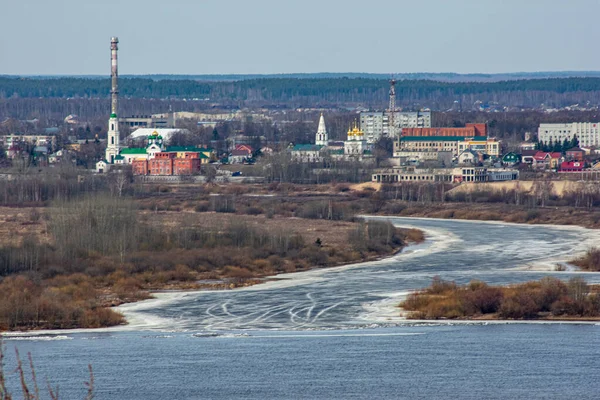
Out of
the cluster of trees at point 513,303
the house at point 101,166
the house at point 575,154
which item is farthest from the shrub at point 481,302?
the house at point 575,154

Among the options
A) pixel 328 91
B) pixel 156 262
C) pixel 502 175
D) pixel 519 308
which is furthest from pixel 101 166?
pixel 328 91

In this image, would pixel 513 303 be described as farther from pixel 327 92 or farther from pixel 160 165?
pixel 327 92

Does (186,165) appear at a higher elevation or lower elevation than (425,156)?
lower

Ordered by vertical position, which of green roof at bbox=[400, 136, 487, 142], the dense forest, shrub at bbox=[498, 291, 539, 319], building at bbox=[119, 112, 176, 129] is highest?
the dense forest

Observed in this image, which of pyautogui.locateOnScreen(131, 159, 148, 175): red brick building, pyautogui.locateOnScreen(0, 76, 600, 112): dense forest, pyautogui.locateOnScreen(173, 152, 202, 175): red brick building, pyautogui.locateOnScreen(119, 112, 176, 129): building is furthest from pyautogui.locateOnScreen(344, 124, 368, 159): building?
pyautogui.locateOnScreen(0, 76, 600, 112): dense forest

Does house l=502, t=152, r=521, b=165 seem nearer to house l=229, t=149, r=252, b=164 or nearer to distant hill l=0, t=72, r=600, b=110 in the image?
house l=229, t=149, r=252, b=164

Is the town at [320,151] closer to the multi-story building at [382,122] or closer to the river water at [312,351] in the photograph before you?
the multi-story building at [382,122]
